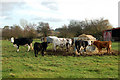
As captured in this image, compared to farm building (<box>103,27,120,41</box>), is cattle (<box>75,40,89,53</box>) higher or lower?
lower

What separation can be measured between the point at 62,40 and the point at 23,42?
3916 millimetres

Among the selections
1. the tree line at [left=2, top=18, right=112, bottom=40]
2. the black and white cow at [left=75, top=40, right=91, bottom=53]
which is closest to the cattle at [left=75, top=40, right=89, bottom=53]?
the black and white cow at [left=75, top=40, right=91, bottom=53]

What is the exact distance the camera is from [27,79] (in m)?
3.43

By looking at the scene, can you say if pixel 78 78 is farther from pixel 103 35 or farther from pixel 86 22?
pixel 86 22

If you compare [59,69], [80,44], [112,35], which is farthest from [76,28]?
[59,69]

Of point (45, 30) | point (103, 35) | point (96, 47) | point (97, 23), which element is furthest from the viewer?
point (97, 23)

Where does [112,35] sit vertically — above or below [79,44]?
above

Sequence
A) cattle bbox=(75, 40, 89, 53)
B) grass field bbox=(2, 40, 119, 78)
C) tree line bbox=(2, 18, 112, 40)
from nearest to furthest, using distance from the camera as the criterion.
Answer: grass field bbox=(2, 40, 119, 78) → cattle bbox=(75, 40, 89, 53) → tree line bbox=(2, 18, 112, 40)

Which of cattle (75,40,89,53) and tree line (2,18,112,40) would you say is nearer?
cattle (75,40,89,53)

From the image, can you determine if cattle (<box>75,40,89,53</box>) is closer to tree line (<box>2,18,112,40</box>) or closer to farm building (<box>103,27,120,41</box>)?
tree line (<box>2,18,112,40</box>)

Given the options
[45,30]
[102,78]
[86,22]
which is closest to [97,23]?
[86,22]

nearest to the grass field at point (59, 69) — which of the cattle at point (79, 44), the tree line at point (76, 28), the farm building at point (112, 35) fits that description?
the cattle at point (79, 44)

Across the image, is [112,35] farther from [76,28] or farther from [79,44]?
[79,44]

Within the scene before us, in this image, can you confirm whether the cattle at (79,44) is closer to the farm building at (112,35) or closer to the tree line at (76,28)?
the tree line at (76,28)
